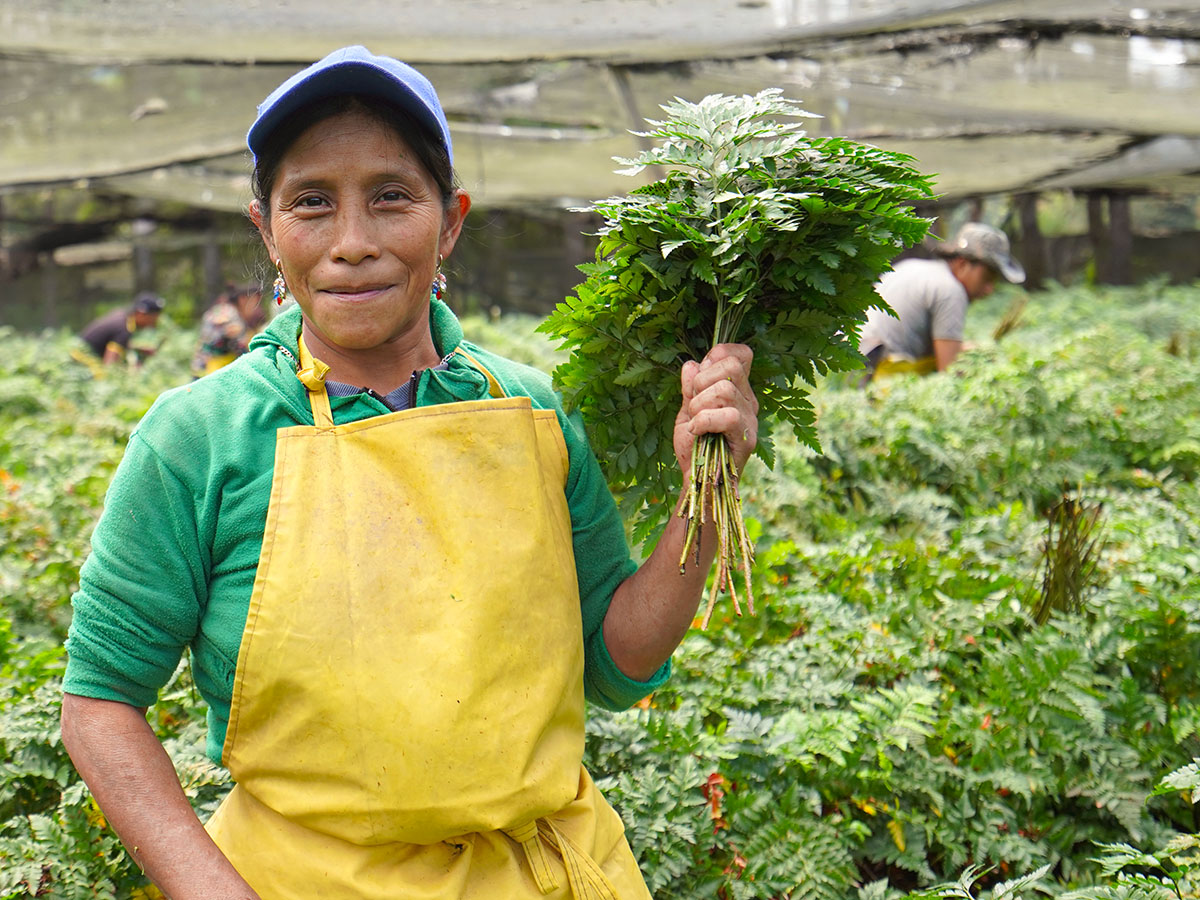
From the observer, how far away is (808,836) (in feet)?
8.95

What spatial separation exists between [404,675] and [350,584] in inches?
6.2

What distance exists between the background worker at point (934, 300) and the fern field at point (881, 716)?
196 centimetres

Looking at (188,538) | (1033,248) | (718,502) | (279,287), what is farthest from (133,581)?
(1033,248)

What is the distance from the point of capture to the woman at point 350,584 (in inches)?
62.5

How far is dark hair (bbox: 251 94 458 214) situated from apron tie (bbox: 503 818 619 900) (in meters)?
1.06

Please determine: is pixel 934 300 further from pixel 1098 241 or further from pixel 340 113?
pixel 1098 241

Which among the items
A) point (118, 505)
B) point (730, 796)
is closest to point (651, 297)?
point (118, 505)

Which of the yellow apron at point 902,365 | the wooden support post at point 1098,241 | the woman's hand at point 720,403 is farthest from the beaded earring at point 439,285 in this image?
the wooden support post at point 1098,241

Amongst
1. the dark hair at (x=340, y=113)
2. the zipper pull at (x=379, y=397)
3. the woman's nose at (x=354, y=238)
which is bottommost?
the zipper pull at (x=379, y=397)

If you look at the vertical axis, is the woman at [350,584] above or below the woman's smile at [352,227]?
below

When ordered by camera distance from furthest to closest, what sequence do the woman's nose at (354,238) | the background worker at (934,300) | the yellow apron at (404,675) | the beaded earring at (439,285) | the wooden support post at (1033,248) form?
the wooden support post at (1033,248) → the background worker at (934,300) → the beaded earring at (439,285) → the woman's nose at (354,238) → the yellow apron at (404,675)

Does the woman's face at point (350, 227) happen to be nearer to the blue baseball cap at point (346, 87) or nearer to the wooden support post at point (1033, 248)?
the blue baseball cap at point (346, 87)

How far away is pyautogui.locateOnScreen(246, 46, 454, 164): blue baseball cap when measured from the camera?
5.39 ft

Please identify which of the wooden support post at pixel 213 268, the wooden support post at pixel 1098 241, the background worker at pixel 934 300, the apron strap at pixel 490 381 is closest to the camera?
the apron strap at pixel 490 381
